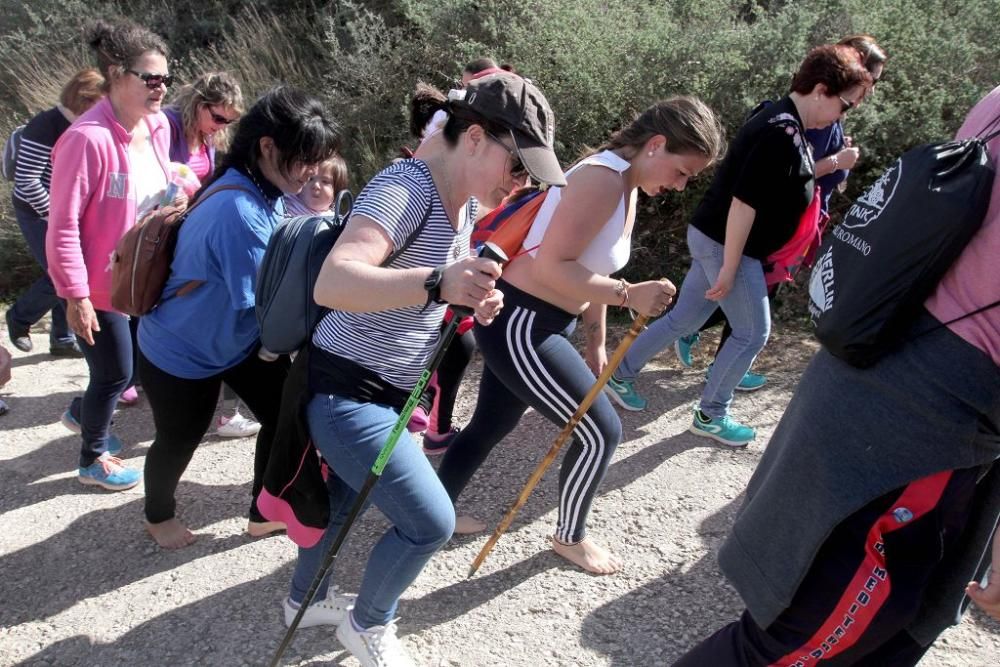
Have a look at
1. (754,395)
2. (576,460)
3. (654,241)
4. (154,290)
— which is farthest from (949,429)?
(654,241)

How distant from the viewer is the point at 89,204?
329cm

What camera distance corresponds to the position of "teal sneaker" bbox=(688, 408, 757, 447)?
162 inches

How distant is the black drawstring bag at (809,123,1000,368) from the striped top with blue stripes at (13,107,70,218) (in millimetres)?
4174

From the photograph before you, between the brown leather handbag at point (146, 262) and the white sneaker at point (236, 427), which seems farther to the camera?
the white sneaker at point (236, 427)

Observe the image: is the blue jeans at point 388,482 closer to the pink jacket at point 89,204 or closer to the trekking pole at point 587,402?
the trekking pole at point 587,402

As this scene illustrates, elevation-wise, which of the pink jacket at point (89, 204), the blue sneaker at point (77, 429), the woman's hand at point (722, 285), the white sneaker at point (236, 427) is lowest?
the blue sneaker at point (77, 429)

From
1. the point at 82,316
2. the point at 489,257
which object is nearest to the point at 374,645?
the point at 489,257

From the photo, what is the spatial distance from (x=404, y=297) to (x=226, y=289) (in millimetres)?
1214

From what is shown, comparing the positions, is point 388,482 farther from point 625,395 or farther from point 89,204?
point 625,395

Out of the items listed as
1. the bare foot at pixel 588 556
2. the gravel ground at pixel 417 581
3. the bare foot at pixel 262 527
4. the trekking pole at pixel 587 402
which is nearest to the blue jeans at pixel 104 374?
the gravel ground at pixel 417 581

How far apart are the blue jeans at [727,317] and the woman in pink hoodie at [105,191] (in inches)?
103

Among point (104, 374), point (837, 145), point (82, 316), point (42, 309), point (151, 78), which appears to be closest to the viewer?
point (82, 316)

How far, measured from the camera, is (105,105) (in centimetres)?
333

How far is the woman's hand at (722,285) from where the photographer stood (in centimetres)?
376
